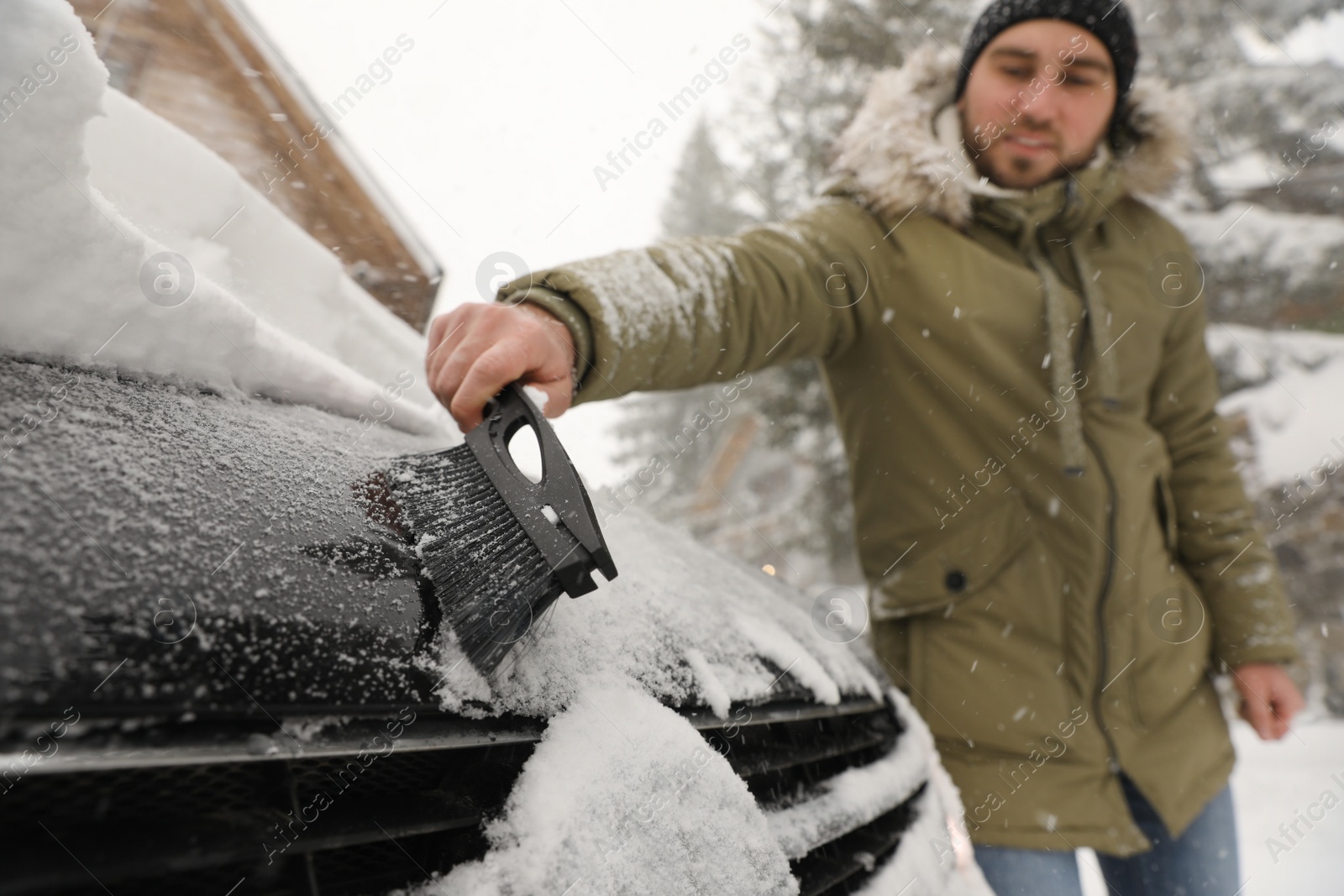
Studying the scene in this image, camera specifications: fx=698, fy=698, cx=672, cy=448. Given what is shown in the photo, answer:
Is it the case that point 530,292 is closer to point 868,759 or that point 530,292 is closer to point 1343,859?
point 868,759

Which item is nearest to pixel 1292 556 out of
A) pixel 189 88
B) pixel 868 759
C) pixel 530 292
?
pixel 868 759

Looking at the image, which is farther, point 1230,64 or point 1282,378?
point 1230,64

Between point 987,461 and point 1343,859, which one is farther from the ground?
point 987,461

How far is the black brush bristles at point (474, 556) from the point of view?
0.74 m

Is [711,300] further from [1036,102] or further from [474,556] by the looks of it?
[1036,102]

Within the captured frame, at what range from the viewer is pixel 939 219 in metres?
2.06

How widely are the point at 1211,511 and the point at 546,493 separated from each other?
237 cm

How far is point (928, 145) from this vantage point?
2043 millimetres

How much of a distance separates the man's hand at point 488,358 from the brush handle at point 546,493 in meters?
0.03

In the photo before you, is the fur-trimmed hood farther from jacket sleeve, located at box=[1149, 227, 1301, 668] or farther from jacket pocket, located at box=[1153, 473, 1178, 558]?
jacket pocket, located at box=[1153, 473, 1178, 558]

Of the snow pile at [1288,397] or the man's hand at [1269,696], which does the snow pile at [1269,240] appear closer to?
the snow pile at [1288,397]

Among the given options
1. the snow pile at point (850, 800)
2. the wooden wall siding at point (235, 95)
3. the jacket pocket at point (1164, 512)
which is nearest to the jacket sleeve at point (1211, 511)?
the jacket pocket at point (1164, 512)

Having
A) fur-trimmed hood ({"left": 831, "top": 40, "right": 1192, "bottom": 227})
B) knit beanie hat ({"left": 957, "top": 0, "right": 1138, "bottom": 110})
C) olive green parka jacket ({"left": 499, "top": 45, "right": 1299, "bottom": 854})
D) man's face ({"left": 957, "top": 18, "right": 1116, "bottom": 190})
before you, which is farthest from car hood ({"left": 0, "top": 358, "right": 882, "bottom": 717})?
knit beanie hat ({"left": 957, "top": 0, "right": 1138, "bottom": 110})

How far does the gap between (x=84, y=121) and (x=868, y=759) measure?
4.86 feet
